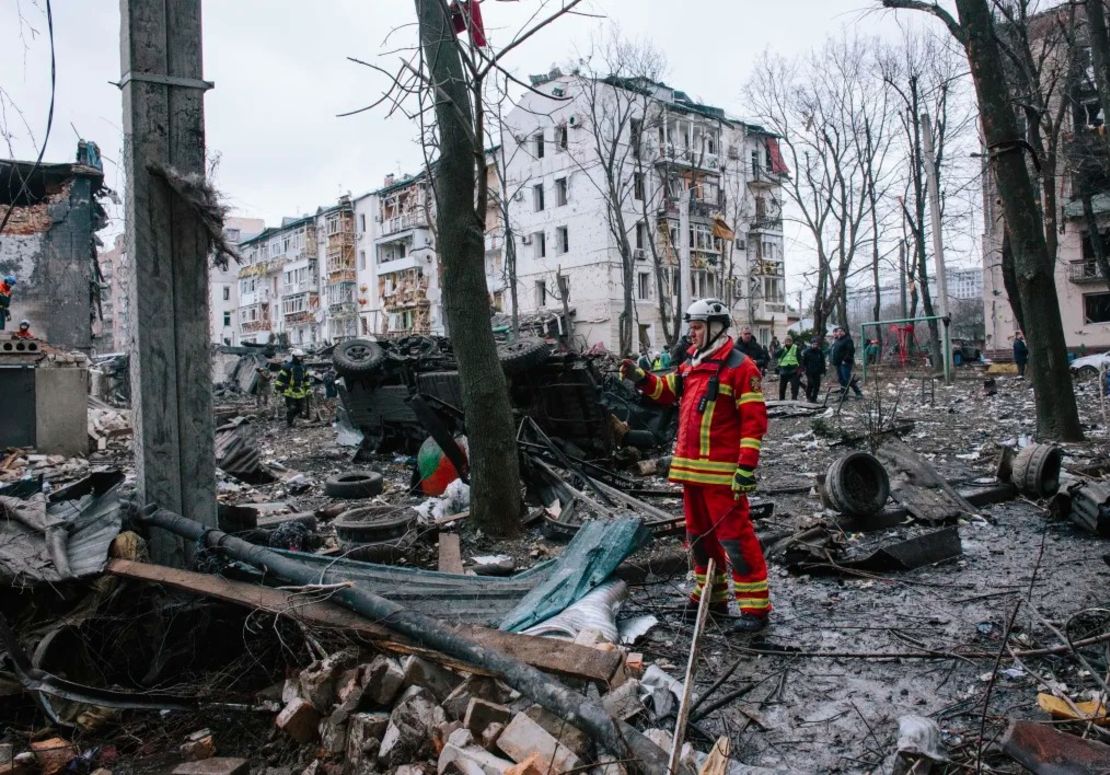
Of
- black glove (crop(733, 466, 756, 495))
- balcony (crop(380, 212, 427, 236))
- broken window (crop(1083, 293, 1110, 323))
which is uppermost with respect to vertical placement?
balcony (crop(380, 212, 427, 236))

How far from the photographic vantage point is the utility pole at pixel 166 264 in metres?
3.82

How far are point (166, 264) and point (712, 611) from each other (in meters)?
3.50

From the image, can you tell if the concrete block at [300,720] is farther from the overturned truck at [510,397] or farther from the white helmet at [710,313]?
the overturned truck at [510,397]

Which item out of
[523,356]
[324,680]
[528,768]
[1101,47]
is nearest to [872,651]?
[528,768]

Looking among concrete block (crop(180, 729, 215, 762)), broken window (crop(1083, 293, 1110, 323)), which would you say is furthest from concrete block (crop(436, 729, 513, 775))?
broken window (crop(1083, 293, 1110, 323))

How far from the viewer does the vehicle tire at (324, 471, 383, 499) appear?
8.43m

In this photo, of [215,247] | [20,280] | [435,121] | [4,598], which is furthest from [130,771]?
[20,280]

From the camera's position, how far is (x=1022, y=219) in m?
9.01

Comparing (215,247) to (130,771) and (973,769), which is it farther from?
(973,769)

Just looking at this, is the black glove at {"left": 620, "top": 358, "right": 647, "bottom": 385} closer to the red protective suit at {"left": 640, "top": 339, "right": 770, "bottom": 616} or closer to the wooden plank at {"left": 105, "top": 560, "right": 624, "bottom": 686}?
the red protective suit at {"left": 640, "top": 339, "right": 770, "bottom": 616}

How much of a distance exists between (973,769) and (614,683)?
4.11 feet

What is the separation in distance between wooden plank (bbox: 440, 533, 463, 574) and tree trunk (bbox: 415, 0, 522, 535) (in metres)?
0.73

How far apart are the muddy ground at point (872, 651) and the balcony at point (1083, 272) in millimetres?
35596

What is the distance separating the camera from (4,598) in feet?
11.2
